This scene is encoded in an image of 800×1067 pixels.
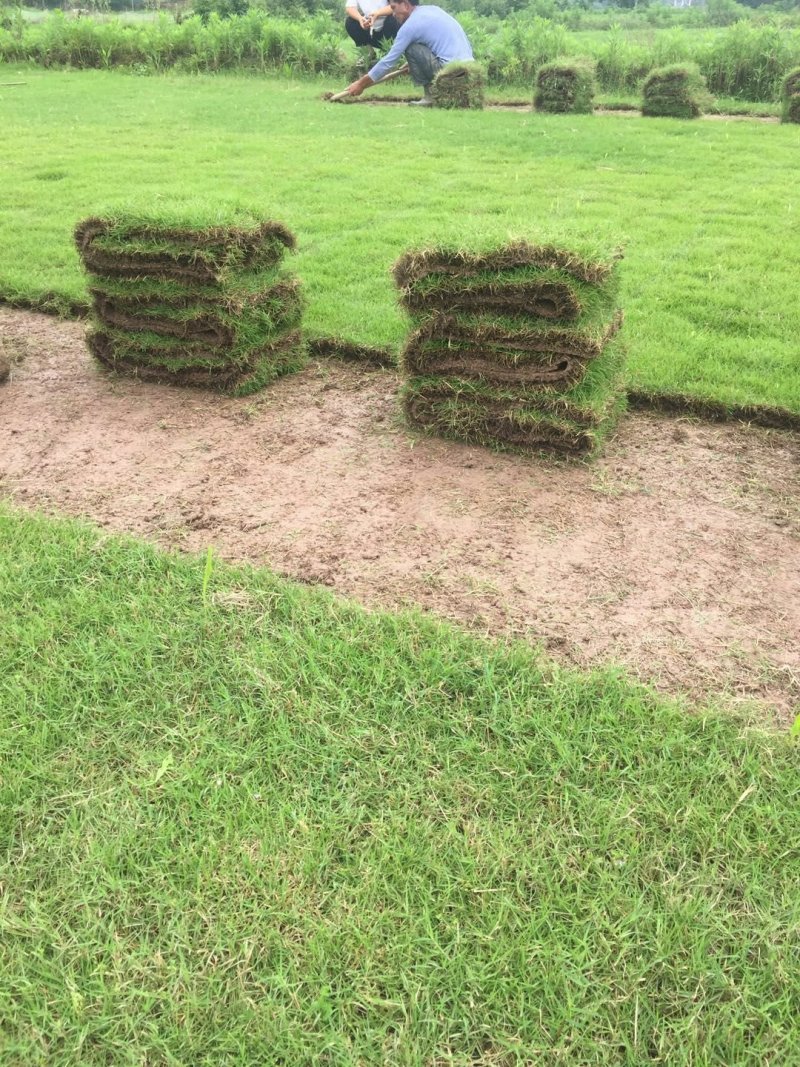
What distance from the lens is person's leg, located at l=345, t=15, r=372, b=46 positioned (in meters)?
16.7

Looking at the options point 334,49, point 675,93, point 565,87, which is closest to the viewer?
point 675,93

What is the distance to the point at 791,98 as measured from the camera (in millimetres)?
12047

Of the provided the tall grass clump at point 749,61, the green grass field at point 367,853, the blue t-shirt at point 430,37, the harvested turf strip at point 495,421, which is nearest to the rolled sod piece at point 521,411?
the harvested turf strip at point 495,421

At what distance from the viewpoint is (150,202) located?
445cm

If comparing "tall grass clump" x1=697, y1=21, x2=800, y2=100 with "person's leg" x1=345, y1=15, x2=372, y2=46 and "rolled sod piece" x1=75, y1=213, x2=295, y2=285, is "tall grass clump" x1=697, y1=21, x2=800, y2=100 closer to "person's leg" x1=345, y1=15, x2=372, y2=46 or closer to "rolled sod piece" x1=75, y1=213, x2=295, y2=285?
"person's leg" x1=345, y1=15, x2=372, y2=46

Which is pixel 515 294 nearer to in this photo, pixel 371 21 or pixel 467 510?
pixel 467 510

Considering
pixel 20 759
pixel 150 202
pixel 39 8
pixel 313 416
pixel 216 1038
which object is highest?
A: pixel 39 8

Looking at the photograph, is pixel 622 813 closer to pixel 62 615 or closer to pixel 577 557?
pixel 577 557

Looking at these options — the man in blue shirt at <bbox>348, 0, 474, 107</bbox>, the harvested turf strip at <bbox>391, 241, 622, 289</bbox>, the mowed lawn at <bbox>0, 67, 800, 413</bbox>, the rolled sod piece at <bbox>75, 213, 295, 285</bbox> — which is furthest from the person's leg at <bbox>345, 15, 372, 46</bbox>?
the harvested turf strip at <bbox>391, 241, 622, 289</bbox>

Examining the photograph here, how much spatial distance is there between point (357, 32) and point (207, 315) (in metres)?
15.6

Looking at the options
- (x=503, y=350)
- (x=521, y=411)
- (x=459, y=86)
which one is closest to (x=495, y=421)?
(x=521, y=411)

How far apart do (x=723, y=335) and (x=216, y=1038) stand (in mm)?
4474

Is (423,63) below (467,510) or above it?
above

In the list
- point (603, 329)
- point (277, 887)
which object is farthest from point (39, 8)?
point (277, 887)
